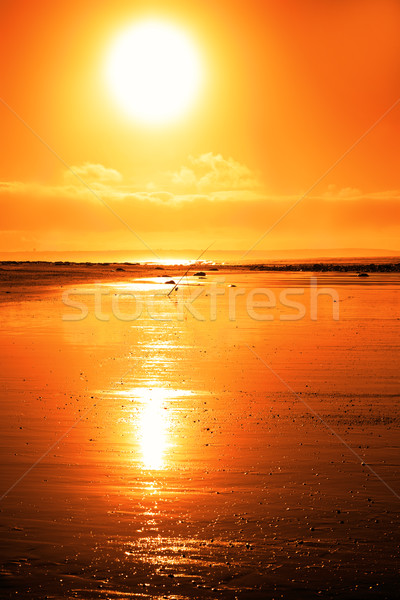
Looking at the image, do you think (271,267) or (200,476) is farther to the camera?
(271,267)

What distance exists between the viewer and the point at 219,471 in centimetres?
847

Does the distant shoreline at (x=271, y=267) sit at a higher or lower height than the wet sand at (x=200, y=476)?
higher

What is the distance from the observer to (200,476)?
27.1 ft

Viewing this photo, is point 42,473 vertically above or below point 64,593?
above

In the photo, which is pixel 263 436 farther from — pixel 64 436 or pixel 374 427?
pixel 64 436

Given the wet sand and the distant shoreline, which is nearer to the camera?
the wet sand

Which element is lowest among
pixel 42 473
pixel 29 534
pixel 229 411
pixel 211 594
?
pixel 211 594

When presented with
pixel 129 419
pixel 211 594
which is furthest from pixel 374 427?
pixel 211 594

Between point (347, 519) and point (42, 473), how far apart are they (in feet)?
12.3

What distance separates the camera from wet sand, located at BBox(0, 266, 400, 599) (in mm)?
5965

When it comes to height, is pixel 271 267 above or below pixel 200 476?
above

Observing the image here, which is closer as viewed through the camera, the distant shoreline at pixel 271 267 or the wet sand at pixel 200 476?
the wet sand at pixel 200 476

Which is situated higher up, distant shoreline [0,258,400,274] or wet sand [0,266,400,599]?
distant shoreline [0,258,400,274]

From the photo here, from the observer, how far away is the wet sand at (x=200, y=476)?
5965mm
